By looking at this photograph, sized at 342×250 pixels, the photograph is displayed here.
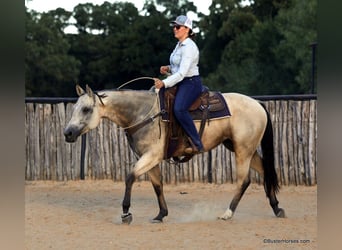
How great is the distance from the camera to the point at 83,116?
18.3 feet

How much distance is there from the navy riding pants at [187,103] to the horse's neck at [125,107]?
33 centimetres

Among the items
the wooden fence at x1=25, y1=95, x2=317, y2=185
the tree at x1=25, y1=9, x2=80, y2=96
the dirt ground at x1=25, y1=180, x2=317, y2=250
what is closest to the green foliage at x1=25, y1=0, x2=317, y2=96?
the tree at x1=25, y1=9, x2=80, y2=96

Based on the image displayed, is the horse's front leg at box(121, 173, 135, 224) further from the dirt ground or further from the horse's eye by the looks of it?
the horse's eye

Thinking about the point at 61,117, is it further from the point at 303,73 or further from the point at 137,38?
the point at 137,38

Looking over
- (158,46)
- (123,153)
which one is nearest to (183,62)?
(123,153)

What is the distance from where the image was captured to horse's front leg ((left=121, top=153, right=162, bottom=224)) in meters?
→ 5.45

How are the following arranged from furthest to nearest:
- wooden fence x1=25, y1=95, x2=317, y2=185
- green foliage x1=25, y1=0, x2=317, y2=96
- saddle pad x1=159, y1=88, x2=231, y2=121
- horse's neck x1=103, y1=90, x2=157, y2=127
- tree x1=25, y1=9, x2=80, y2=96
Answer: tree x1=25, y1=9, x2=80, y2=96 < green foliage x1=25, y1=0, x2=317, y2=96 < wooden fence x1=25, y1=95, x2=317, y2=185 < saddle pad x1=159, y1=88, x2=231, y2=121 < horse's neck x1=103, y1=90, x2=157, y2=127

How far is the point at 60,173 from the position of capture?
9398mm

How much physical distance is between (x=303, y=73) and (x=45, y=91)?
8.79 m

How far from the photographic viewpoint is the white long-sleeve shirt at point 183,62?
5.52 meters

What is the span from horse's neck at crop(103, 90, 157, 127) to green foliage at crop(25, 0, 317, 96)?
1168cm
